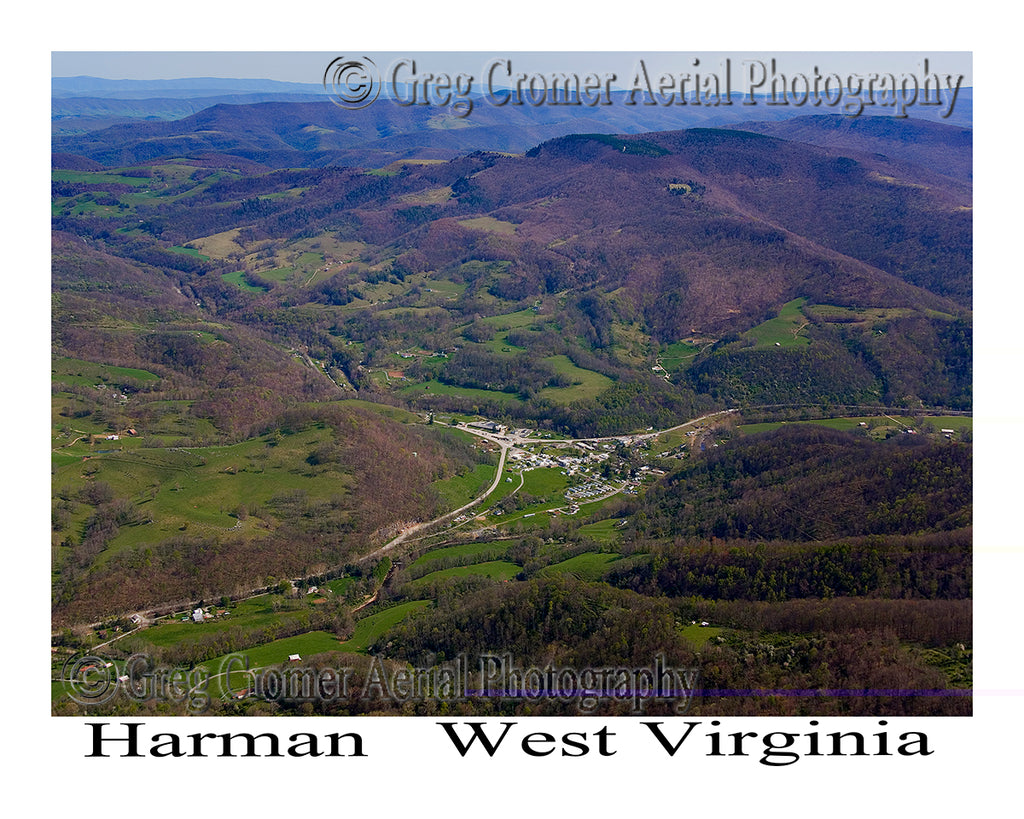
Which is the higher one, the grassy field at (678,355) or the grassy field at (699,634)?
the grassy field at (678,355)

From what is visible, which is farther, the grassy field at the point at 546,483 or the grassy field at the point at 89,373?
the grassy field at the point at 89,373

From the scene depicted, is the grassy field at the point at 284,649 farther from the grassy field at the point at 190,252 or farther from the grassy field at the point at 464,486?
the grassy field at the point at 190,252

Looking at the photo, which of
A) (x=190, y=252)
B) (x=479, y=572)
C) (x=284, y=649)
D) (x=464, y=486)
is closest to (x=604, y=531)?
(x=479, y=572)

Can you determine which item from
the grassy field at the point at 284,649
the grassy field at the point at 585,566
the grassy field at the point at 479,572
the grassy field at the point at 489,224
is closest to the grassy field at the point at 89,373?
the grassy field at the point at 479,572

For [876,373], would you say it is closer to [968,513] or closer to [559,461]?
[559,461]

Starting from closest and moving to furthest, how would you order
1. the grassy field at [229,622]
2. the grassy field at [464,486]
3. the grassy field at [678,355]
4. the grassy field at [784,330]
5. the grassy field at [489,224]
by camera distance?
the grassy field at [229,622], the grassy field at [464,486], the grassy field at [784,330], the grassy field at [678,355], the grassy field at [489,224]

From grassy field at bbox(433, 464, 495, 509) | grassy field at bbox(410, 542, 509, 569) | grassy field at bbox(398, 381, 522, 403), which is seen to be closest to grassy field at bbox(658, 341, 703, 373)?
grassy field at bbox(398, 381, 522, 403)

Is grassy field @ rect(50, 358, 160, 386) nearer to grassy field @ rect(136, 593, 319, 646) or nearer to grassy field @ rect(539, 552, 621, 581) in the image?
grassy field @ rect(136, 593, 319, 646)
